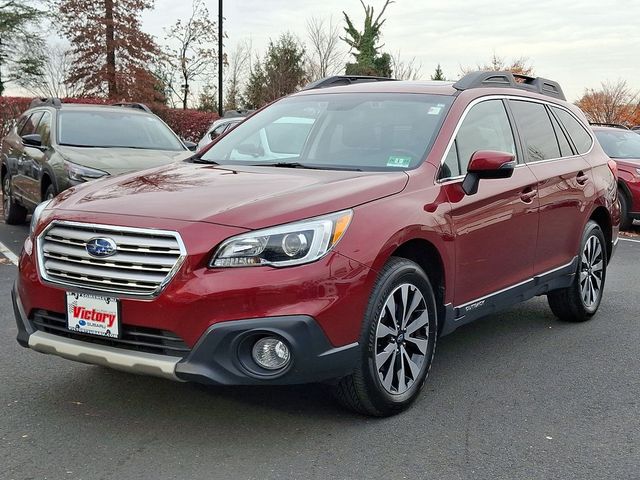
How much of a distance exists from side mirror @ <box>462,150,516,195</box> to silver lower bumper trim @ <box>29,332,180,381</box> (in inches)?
76.9

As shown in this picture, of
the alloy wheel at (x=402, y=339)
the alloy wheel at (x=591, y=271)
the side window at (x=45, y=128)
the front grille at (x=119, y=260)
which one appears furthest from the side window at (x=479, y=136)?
the side window at (x=45, y=128)

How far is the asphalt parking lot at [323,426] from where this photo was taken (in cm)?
330

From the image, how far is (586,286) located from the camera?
19.6 ft

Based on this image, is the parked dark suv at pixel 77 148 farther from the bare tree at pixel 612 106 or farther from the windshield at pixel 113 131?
the bare tree at pixel 612 106

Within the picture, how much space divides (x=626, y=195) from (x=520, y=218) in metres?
7.67

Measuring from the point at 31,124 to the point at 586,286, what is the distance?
7609mm

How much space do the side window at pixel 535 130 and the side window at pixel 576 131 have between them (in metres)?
0.30

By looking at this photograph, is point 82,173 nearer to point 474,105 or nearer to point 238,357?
point 474,105

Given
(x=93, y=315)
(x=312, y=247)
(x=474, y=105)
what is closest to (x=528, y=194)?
(x=474, y=105)

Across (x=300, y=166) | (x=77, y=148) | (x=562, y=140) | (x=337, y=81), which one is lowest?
(x=77, y=148)

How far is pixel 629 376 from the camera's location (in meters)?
4.69

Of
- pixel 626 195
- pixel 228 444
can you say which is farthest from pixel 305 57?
pixel 228 444

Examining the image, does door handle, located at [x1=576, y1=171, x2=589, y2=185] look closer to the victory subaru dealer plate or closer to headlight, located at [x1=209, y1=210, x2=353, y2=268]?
headlight, located at [x1=209, y1=210, x2=353, y2=268]

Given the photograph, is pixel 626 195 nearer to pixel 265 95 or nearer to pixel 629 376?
pixel 629 376
